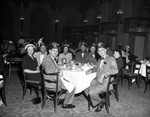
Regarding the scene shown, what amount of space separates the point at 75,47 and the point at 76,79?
11965mm

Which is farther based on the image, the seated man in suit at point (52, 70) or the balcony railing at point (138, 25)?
the balcony railing at point (138, 25)

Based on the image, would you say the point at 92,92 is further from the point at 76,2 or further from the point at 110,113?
the point at 76,2

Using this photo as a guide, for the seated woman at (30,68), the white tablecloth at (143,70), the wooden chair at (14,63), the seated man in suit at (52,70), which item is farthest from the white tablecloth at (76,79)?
the white tablecloth at (143,70)

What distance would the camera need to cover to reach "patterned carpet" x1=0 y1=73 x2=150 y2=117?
3.86 m

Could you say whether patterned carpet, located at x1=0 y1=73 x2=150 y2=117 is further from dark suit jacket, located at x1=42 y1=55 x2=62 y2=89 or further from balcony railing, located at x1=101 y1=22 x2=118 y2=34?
balcony railing, located at x1=101 y1=22 x2=118 y2=34

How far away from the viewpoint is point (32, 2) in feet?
63.3

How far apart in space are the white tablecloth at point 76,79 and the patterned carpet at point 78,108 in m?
0.53

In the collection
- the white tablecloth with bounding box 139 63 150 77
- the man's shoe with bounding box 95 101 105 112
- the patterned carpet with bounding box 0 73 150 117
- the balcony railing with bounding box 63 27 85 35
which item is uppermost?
the balcony railing with bounding box 63 27 85 35

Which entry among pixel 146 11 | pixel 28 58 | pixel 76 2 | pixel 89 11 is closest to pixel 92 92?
pixel 28 58

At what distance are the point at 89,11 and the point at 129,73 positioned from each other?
14.4 metres

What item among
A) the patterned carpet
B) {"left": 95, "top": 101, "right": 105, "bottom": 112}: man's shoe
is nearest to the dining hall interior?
the patterned carpet

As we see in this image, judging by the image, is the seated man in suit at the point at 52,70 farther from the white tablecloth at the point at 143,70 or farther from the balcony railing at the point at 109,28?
the balcony railing at the point at 109,28

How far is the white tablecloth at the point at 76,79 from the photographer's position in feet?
13.4

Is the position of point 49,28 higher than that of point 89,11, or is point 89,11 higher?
point 89,11
